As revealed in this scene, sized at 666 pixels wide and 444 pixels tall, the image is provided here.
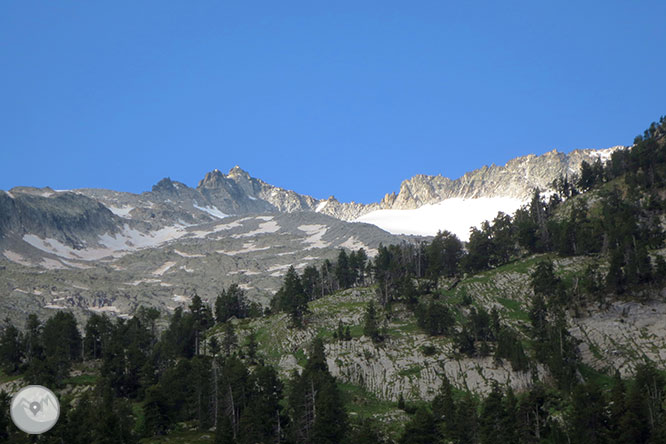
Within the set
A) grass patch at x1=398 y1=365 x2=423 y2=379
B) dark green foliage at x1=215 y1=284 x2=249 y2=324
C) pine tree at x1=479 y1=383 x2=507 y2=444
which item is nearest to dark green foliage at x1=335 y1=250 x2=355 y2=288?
dark green foliage at x1=215 y1=284 x2=249 y2=324

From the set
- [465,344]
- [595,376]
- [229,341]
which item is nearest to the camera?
[595,376]

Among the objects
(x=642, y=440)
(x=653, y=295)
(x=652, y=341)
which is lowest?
(x=642, y=440)

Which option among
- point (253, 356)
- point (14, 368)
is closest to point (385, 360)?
point (253, 356)

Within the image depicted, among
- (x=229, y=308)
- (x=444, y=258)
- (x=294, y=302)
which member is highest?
(x=444, y=258)

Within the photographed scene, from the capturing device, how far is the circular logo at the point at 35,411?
83250mm

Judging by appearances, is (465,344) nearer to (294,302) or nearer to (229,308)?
(294,302)

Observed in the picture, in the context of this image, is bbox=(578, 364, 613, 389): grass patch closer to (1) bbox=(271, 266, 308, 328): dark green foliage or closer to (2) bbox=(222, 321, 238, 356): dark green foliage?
(1) bbox=(271, 266, 308, 328): dark green foliage

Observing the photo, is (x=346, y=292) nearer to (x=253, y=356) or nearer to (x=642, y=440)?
(x=253, y=356)

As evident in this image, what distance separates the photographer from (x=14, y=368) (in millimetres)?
132125

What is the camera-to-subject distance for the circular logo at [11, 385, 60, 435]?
83250mm

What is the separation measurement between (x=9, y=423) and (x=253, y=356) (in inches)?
1902

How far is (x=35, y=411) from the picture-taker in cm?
9056

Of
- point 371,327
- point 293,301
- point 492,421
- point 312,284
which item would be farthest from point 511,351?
point 312,284

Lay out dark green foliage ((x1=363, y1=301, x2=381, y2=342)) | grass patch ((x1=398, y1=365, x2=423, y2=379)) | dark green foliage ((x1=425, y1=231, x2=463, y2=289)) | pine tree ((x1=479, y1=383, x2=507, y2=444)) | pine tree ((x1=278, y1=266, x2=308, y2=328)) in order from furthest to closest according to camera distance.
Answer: dark green foliage ((x1=425, y1=231, x2=463, y2=289))
pine tree ((x1=278, y1=266, x2=308, y2=328))
dark green foliage ((x1=363, y1=301, x2=381, y2=342))
grass patch ((x1=398, y1=365, x2=423, y2=379))
pine tree ((x1=479, y1=383, x2=507, y2=444))
